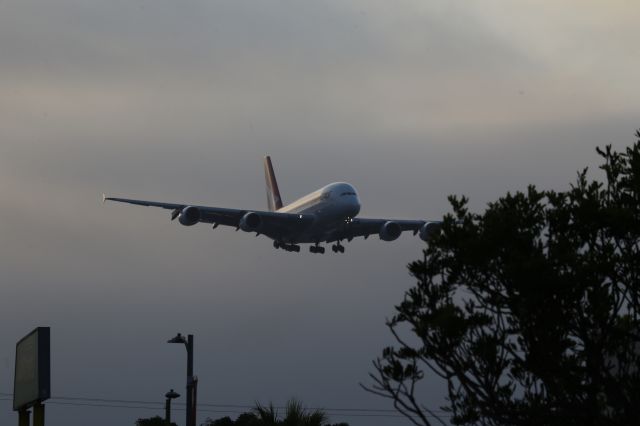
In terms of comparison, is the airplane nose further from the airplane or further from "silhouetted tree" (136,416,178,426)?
"silhouetted tree" (136,416,178,426)

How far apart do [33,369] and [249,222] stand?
145ft

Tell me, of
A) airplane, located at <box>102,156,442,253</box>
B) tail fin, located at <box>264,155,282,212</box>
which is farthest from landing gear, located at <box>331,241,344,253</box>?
tail fin, located at <box>264,155,282,212</box>

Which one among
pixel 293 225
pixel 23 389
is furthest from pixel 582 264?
pixel 293 225

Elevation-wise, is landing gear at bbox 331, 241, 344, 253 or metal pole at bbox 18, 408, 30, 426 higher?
landing gear at bbox 331, 241, 344, 253

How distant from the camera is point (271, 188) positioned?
313 feet

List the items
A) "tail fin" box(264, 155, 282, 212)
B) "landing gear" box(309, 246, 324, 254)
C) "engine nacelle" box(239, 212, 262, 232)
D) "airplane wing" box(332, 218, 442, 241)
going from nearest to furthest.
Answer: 1. "engine nacelle" box(239, 212, 262, 232)
2. "airplane wing" box(332, 218, 442, 241)
3. "landing gear" box(309, 246, 324, 254)
4. "tail fin" box(264, 155, 282, 212)

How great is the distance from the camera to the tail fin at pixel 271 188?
91.7m

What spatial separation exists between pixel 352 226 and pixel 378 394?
5402cm

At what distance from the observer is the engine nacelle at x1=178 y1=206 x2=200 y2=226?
6297 cm

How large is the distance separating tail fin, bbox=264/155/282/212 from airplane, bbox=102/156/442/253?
2008cm

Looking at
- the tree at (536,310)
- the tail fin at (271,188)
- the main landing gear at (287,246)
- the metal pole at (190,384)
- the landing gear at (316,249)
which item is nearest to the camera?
the tree at (536,310)

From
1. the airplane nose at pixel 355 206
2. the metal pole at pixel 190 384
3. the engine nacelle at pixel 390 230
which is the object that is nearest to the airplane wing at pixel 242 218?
the airplane nose at pixel 355 206

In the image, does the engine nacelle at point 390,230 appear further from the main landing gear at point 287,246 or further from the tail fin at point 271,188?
the tail fin at point 271,188

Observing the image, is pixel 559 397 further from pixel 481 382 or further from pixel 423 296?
pixel 423 296
